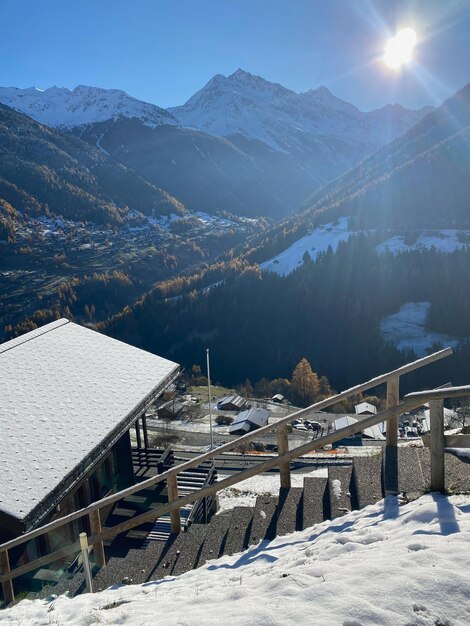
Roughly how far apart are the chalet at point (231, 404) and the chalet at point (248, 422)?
33.8 ft

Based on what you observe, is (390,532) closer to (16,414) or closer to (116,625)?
(116,625)

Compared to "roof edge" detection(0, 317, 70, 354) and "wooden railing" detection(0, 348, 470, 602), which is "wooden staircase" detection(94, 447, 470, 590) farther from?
"roof edge" detection(0, 317, 70, 354)

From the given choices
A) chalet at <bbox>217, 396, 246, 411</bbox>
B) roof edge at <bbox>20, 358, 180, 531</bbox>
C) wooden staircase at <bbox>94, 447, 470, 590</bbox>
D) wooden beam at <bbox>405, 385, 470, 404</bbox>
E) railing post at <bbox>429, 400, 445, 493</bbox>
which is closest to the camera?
wooden beam at <bbox>405, 385, 470, 404</bbox>

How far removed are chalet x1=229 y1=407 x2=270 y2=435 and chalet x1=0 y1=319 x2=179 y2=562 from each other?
38.2 m

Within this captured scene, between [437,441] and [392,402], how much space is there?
144cm

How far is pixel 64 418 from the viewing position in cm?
999

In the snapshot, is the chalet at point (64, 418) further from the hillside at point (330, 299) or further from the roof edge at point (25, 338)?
the hillside at point (330, 299)

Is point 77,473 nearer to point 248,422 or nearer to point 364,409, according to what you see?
point 248,422

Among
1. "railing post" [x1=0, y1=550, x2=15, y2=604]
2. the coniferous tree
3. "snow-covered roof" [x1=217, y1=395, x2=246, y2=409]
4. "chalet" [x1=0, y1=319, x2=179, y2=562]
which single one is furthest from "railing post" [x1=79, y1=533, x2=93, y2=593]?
the coniferous tree

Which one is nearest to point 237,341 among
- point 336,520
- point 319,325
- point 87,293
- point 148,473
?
point 319,325

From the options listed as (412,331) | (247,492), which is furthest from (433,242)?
(247,492)

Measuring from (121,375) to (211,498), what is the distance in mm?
4167

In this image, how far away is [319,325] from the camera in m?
132

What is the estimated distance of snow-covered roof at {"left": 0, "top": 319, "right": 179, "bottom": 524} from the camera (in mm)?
7938
